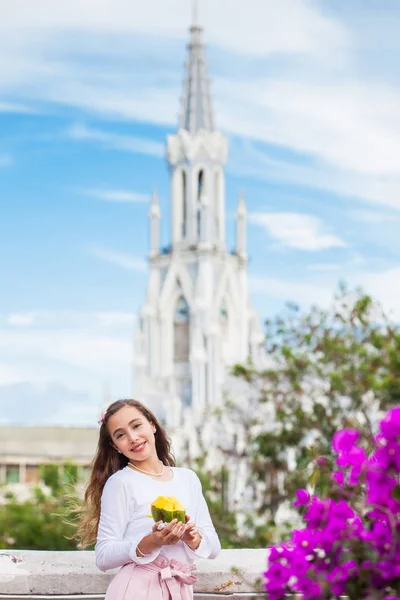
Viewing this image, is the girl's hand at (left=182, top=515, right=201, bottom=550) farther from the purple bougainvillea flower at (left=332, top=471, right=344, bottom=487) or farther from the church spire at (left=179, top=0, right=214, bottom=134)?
the church spire at (left=179, top=0, right=214, bottom=134)

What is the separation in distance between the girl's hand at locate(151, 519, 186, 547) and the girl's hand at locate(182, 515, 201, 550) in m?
0.10

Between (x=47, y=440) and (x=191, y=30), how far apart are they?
23.0 m

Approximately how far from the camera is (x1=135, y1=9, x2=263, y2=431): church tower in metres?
50.2

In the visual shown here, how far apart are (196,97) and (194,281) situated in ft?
31.6

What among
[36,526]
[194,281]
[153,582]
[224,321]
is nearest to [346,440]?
[153,582]

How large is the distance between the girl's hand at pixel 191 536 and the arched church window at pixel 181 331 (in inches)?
1897

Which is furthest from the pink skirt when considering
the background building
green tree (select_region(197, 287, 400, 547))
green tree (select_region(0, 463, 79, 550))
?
the background building

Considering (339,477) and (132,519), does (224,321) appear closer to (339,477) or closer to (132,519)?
(132,519)

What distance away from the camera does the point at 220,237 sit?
5284cm

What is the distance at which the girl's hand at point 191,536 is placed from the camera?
140 inches

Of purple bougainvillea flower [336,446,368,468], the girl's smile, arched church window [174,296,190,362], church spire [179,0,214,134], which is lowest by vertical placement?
purple bougainvillea flower [336,446,368,468]

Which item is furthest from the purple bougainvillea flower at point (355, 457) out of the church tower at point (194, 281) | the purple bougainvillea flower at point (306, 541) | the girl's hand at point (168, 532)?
the church tower at point (194, 281)

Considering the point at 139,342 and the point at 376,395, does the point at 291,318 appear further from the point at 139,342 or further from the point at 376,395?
the point at 139,342

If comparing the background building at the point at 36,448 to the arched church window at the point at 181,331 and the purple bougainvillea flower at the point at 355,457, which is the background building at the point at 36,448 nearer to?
the arched church window at the point at 181,331
